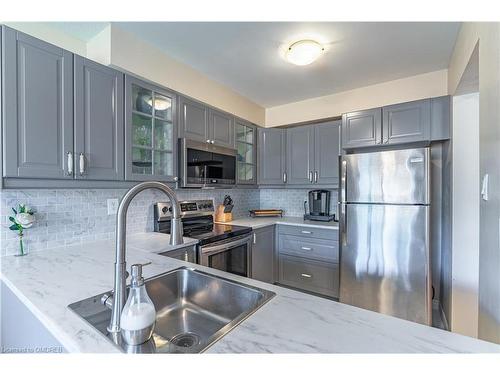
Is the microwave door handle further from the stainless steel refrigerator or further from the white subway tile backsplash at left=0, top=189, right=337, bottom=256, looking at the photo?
the stainless steel refrigerator

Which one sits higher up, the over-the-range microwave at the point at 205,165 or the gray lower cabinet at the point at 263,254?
the over-the-range microwave at the point at 205,165

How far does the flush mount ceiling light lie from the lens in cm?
188

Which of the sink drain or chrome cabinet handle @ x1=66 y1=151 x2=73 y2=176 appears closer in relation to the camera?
the sink drain

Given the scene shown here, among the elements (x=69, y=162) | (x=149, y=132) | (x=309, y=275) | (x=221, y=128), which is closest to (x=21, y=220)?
(x=69, y=162)

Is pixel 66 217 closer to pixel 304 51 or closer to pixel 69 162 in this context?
pixel 69 162

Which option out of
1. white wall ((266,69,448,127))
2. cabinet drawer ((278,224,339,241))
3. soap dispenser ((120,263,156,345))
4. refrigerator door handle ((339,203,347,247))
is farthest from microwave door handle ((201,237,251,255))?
white wall ((266,69,448,127))

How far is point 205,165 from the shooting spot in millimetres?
2406

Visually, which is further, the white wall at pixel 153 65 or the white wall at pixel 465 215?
the white wall at pixel 465 215

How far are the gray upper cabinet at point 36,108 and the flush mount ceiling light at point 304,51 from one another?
1.53 m

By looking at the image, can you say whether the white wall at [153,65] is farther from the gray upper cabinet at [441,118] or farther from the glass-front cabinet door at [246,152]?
the gray upper cabinet at [441,118]

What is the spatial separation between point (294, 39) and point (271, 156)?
1570 mm

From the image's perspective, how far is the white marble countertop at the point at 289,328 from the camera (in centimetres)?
61

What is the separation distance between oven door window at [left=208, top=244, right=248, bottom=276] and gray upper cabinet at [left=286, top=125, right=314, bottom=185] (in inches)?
47.1

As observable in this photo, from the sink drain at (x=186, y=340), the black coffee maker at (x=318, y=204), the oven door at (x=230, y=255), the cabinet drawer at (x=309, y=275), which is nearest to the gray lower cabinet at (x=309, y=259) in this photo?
the cabinet drawer at (x=309, y=275)
